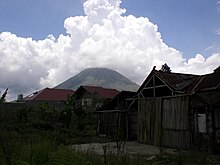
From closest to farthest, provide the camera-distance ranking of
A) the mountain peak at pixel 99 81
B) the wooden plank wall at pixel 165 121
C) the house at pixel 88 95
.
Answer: the wooden plank wall at pixel 165 121, the house at pixel 88 95, the mountain peak at pixel 99 81

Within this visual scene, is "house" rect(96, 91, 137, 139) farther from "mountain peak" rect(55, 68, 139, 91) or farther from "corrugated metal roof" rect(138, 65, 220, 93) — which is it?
"mountain peak" rect(55, 68, 139, 91)

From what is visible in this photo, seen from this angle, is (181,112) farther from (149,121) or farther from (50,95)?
(50,95)

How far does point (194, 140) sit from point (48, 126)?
1223 centimetres

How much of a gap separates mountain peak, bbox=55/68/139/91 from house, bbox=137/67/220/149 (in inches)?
3833

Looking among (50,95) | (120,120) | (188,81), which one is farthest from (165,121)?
(50,95)

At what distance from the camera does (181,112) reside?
1446cm

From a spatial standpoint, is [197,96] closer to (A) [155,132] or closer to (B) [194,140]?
(B) [194,140]

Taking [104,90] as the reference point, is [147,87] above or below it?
below

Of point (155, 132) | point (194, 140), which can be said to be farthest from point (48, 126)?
point (194, 140)

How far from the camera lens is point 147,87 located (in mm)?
20094

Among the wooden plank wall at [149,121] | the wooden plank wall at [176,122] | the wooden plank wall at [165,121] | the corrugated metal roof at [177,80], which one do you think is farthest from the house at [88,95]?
the wooden plank wall at [176,122]

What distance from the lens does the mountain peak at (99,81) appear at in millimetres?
120688

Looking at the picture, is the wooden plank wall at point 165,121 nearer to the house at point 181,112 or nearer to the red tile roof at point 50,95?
the house at point 181,112

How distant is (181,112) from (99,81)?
117312 mm
